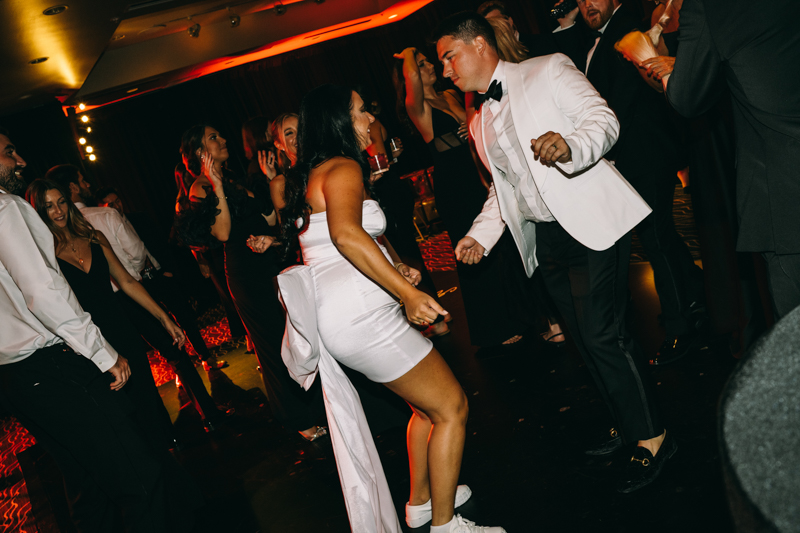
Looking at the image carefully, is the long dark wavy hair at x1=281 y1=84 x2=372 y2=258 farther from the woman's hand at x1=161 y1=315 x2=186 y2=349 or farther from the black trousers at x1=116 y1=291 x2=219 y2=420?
the black trousers at x1=116 y1=291 x2=219 y2=420

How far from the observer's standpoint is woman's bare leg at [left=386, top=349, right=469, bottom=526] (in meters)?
1.95

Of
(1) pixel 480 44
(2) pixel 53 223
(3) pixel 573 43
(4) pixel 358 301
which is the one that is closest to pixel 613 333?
(4) pixel 358 301

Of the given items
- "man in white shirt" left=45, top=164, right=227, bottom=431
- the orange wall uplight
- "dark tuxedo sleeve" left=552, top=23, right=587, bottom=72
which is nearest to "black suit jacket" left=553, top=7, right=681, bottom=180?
"dark tuxedo sleeve" left=552, top=23, right=587, bottom=72

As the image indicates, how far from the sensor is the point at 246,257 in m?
3.51

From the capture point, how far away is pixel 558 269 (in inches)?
89.5

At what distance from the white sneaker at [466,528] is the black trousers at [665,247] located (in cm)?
157

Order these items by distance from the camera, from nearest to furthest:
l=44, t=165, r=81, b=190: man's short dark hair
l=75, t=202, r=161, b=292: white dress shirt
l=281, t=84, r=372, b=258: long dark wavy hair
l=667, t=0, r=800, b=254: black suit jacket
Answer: l=667, t=0, r=800, b=254: black suit jacket → l=281, t=84, r=372, b=258: long dark wavy hair → l=44, t=165, r=81, b=190: man's short dark hair → l=75, t=202, r=161, b=292: white dress shirt

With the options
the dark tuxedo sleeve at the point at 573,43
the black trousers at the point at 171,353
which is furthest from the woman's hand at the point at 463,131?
the black trousers at the point at 171,353

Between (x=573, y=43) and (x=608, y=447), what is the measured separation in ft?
7.81

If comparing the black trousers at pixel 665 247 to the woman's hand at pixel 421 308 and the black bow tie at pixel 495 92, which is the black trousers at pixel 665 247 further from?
the woman's hand at pixel 421 308

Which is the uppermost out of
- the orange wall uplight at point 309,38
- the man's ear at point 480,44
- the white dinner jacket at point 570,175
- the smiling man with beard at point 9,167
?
the orange wall uplight at point 309,38

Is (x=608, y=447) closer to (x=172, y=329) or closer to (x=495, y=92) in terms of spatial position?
(x=495, y=92)

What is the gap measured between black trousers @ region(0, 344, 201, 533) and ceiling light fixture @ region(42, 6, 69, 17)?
4.10 m

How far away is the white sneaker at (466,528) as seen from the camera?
1.98 metres
